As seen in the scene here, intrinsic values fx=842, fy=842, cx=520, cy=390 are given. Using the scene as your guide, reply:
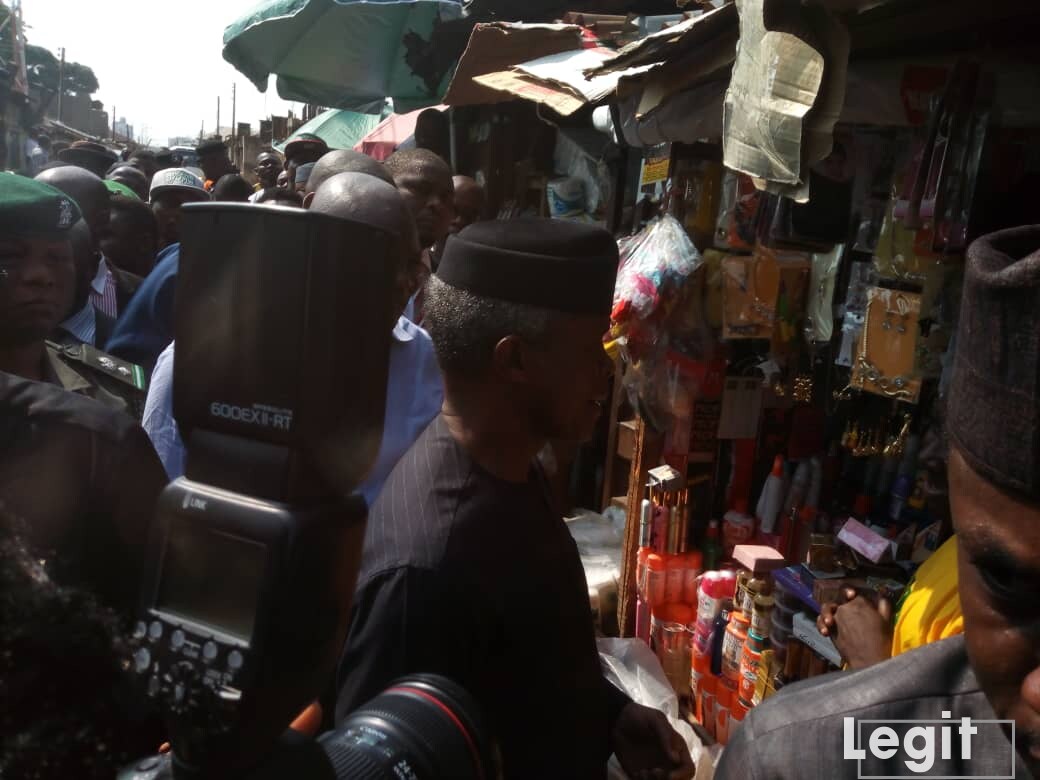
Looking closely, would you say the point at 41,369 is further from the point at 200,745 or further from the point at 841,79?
the point at 841,79

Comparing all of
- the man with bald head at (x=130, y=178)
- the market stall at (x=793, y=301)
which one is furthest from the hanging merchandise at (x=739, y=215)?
the man with bald head at (x=130, y=178)

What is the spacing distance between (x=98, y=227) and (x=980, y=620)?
4216 mm

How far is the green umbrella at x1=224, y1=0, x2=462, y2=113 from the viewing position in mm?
5930

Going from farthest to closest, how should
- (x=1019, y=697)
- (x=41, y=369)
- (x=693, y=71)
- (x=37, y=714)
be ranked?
(x=693, y=71), (x=41, y=369), (x=1019, y=697), (x=37, y=714)

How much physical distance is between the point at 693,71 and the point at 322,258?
231cm

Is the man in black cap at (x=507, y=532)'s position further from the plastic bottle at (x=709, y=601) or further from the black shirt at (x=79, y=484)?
the plastic bottle at (x=709, y=601)

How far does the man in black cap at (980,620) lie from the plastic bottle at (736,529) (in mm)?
2270

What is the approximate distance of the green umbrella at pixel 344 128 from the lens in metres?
9.94

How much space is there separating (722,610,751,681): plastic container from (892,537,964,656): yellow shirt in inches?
30.9

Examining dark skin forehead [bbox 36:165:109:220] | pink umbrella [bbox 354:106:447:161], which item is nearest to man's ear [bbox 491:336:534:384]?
dark skin forehead [bbox 36:165:109:220]

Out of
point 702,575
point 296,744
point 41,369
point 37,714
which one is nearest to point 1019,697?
point 296,744

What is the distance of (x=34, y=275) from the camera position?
1789mm

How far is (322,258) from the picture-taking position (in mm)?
465

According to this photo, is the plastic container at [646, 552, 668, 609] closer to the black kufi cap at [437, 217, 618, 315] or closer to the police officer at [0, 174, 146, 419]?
the black kufi cap at [437, 217, 618, 315]
